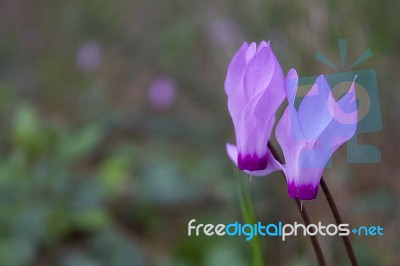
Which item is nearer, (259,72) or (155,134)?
(259,72)

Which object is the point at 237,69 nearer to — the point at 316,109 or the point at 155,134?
the point at 316,109

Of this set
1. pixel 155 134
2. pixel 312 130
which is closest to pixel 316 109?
pixel 312 130

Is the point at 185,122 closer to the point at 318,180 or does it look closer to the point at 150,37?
the point at 150,37

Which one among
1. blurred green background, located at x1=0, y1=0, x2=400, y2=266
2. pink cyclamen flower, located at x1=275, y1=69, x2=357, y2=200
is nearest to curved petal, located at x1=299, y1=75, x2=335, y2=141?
pink cyclamen flower, located at x1=275, y1=69, x2=357, y2=200

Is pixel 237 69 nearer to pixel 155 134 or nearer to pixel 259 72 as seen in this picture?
A: pixel 259 72

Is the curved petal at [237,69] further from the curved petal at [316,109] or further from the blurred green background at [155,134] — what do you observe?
the blurred green background at [155,134]

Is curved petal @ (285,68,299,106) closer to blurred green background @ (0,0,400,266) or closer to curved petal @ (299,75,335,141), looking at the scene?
curved petal @ (299,75,335,141)
